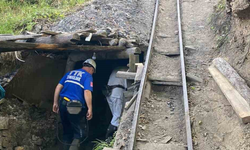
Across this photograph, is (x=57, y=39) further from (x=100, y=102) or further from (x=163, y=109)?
(x=100, y=102)

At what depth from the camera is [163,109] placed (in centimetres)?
554

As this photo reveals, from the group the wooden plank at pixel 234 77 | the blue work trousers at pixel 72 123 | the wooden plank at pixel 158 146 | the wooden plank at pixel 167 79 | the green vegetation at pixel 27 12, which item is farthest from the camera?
the green vegetation at pixel 27 12

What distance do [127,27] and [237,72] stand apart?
13.4 ft

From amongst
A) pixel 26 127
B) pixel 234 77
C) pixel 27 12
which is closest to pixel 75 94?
pixel 26 127

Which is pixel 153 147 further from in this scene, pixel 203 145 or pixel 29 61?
pixel 29 61

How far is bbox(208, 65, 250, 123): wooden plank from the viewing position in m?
4.43

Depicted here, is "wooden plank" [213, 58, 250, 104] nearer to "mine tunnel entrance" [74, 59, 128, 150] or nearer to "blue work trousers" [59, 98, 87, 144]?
"blue work trousers" [59, 98, 87, 144]

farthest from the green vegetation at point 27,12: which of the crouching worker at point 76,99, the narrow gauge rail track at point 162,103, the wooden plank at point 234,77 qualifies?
the wooden plank at point 234,77

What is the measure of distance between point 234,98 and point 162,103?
141 centimetres

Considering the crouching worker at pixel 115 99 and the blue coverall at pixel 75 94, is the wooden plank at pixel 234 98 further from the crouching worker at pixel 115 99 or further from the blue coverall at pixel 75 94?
the blue coverall at pixel 75 94

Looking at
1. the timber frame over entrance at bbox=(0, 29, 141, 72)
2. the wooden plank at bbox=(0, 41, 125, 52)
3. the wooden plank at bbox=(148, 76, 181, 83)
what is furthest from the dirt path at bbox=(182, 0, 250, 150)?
the wooden plank at bbox=(0, 41, 125, 52)

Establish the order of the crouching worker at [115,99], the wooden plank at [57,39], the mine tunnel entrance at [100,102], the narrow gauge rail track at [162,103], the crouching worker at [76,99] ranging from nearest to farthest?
1. the narrow gauge rail track at [162,103]
2. the wooden plank at [57,39]
3. the crouching worker at [76,99]
4. the crouching worker at [115,99]
5. the mine tunnel entrance at [100,102]

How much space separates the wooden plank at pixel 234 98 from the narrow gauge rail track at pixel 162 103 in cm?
70

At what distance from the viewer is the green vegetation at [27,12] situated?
9.89 m
